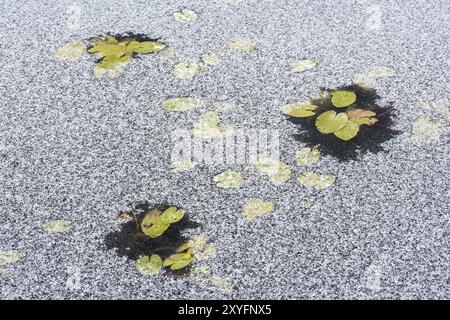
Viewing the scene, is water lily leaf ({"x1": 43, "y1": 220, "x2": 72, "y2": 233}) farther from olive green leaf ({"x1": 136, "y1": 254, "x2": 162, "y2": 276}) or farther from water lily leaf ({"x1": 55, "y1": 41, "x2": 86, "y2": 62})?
water lily leaf ({"x1": 55, "y1": 41, "x2": 86, "y2": 62})

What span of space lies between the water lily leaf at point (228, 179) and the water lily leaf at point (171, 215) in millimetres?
109

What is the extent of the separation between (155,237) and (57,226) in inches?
7.7

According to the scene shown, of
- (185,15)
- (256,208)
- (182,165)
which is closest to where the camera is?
(256,208)

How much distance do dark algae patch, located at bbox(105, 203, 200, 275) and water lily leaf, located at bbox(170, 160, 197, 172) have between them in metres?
0.11

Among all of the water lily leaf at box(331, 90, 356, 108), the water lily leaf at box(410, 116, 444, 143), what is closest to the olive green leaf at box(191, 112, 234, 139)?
the water lily leaf at box(331, 90, 356, 108)

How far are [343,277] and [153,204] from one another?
39cm

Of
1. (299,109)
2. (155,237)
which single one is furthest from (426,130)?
(155,237)

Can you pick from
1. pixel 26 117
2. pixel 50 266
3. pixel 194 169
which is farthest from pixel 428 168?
pixel 26 117

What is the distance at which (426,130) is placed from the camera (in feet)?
4.71

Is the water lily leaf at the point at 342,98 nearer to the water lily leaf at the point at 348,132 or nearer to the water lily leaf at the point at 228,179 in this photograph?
the water lily leaf at the point at 348,132

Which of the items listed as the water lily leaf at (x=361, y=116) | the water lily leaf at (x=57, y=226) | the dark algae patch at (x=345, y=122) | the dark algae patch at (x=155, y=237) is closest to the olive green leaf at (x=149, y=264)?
the dark algae patch at (x=155, y=237)

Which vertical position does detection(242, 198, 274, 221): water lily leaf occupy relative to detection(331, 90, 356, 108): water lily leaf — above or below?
below

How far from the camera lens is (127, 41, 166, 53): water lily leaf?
1693 mm

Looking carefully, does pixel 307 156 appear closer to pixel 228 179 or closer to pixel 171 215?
pixel 228 179
